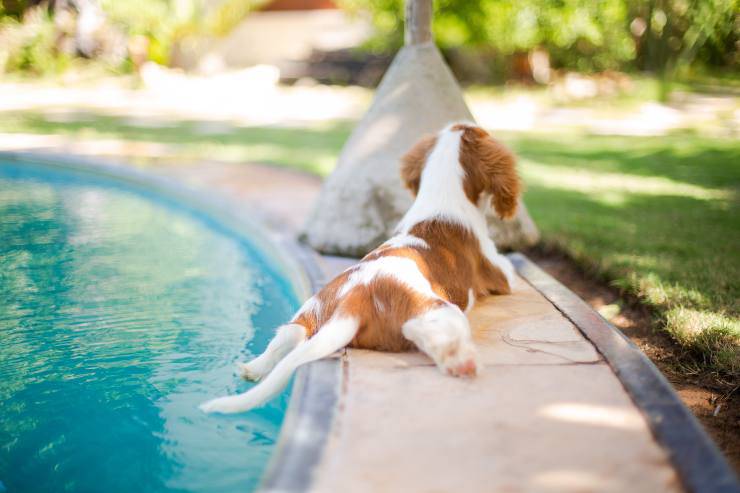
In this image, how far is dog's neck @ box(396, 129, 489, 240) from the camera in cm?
358

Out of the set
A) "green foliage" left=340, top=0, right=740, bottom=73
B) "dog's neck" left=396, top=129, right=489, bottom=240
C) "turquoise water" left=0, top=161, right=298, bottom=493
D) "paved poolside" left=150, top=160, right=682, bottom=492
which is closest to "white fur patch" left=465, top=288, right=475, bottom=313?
"paved poolside" left=150, top=160, right=682, bottom=492

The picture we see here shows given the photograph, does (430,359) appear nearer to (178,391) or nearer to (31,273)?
(178,391)

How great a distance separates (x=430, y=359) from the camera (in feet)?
9.64

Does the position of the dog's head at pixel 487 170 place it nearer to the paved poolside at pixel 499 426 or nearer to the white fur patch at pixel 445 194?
the white fur patch at pixel 445 194

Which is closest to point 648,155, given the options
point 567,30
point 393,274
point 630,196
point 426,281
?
point 630,196

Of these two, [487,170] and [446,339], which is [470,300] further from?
[446,339]

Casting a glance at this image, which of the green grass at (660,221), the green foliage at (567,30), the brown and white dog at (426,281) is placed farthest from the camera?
the green foliage at (567,30)

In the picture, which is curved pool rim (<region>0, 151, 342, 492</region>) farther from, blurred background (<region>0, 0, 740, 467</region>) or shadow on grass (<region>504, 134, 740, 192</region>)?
shadow on grass (<region>504, 134, 740, 192</region>)

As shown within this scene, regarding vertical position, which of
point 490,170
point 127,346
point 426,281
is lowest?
point 127,346

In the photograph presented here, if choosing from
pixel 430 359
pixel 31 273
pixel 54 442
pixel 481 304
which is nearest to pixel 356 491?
pixel 430 359

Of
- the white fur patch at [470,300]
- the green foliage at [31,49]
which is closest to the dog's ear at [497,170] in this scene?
the white fur patch at [470,300]

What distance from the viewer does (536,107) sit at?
15.9 metres

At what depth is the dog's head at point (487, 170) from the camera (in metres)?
3.62

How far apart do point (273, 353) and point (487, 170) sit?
1516 millimetres
